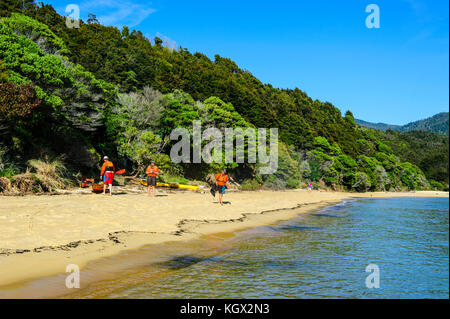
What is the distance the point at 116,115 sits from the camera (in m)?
27.0

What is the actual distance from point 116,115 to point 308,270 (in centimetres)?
2303

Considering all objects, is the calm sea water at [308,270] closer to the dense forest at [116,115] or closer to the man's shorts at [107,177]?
the dense forest at [116,115]

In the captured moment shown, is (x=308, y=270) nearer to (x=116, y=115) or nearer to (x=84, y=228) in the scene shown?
(x=84, y=228)

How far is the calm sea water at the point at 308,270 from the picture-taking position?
582cm

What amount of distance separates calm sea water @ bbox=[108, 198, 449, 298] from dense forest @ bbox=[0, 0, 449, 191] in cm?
202

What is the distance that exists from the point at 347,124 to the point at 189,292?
106m

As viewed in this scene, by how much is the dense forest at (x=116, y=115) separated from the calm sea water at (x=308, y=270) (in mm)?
2020

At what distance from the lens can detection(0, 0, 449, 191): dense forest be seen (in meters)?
17.5
